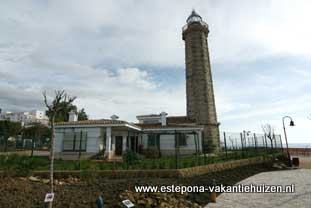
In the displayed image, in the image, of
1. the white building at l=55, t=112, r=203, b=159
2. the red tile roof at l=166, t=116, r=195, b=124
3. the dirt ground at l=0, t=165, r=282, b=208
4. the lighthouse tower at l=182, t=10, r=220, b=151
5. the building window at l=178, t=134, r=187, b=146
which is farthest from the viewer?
the lighthouse tower at l=182, t=10, r=220, b=151

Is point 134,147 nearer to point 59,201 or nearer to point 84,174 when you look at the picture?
point 84,174

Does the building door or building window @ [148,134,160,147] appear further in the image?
building window @ [148,134,160,147]

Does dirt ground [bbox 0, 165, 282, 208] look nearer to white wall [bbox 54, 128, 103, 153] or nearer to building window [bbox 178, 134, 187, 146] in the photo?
white wall [bbox 54, 128, 103, 153]

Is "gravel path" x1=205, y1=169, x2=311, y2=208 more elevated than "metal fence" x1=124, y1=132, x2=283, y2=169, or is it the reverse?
"metal fence" x1=124, y1=132, x2=283, y2=169

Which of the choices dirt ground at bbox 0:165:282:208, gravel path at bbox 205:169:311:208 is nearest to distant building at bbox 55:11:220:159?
gravel path at bbox 205:169:311:208

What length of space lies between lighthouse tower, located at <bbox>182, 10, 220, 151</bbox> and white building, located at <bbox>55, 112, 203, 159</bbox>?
2.00 metres

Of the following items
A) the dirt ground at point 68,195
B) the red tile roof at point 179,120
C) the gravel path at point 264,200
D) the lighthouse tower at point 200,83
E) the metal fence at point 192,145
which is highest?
the lighthouse tower at point 200,83

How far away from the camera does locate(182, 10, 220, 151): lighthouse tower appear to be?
25766 mm

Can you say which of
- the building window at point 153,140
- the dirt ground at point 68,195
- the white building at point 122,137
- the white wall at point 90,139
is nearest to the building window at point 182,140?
the white building at point 122,137

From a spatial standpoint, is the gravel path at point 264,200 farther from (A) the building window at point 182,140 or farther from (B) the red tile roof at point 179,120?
(B) the red tile roof at point 179,120

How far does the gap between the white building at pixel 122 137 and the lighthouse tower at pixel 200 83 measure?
6.57ft

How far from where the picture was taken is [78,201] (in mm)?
5004

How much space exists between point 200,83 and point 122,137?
12322 millimetres

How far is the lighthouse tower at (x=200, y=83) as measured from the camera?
25.8 metres
